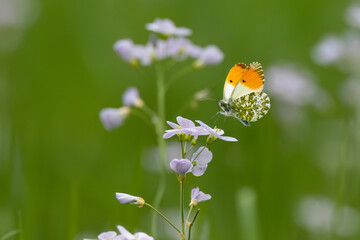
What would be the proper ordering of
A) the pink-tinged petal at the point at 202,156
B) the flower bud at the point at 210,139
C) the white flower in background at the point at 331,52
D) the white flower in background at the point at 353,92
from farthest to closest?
the white flower in background at the point at 353,92
the white flower in background at the point at 331,52
the flower bud at the point at 210,139
the pink-tinged petal at the point at 202,156

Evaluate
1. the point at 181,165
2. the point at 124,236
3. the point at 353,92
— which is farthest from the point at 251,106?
the point at 353,92

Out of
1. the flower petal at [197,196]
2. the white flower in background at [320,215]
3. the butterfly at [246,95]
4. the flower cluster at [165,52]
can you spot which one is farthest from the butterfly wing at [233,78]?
the white flower in background at [320,215]

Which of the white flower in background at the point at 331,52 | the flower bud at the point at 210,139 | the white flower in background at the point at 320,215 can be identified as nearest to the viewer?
the flower bud at the point at 210,139

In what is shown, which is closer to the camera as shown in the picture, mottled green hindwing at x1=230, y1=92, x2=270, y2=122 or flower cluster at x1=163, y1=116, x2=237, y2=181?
flower cluster at x1=163, y1=116, x2=237, y2=181

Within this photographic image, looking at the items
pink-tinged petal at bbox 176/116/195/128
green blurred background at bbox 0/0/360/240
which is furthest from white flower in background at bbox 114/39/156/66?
pink-tinged petal at bbox 176/116/195/128

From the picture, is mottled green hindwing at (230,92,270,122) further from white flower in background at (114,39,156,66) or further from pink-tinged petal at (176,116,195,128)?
white flower in background at (114,39,156,66)

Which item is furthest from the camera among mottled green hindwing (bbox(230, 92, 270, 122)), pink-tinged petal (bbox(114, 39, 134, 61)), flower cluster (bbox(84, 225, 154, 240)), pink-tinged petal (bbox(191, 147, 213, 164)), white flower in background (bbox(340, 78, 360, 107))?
white flower in background (bbox(340, 78, 360, 107))

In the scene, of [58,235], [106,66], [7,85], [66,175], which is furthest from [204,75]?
[58,235]

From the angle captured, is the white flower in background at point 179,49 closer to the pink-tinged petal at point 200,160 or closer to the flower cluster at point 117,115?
the flower cluster at point 117,115
